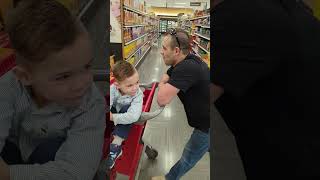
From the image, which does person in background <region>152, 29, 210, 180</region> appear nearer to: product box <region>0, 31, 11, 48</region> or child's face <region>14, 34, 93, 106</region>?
child's face <region>14, 34, 93, 106</region>

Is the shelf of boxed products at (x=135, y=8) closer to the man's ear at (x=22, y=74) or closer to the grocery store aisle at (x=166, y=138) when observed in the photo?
the grocery store aisle at (x=166, y=138)

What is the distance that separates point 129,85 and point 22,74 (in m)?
0.26

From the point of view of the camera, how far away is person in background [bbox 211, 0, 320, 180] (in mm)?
618

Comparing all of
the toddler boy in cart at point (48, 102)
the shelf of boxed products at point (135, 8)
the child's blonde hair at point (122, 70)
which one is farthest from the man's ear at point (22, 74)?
the shelf of boxed products at point (135, 8)

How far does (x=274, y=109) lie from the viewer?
0.68 m

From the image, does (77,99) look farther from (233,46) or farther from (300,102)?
(300,102)

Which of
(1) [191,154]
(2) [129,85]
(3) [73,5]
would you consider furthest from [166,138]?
(3) [73,5]

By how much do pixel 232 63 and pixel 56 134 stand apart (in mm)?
399

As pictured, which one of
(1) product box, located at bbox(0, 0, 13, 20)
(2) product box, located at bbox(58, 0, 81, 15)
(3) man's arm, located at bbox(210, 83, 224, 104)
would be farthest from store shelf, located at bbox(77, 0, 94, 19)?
(3) man's arm, located at bbox(210, 83, 224, 104)

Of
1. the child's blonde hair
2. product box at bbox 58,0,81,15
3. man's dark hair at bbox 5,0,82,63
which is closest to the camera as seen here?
man's dark hair at bbox 5,0,82,63

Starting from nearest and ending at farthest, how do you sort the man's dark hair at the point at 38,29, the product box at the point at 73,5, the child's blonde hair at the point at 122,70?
the man's dark hair at the point at 38,29 → the product box at the point at 73,5 → the child's blonde hair at the point at 122,70

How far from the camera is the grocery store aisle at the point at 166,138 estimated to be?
2.52 feet

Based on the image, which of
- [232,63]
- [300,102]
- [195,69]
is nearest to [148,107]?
[195,69]

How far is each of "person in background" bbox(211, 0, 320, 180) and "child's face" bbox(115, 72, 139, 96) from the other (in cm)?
20
